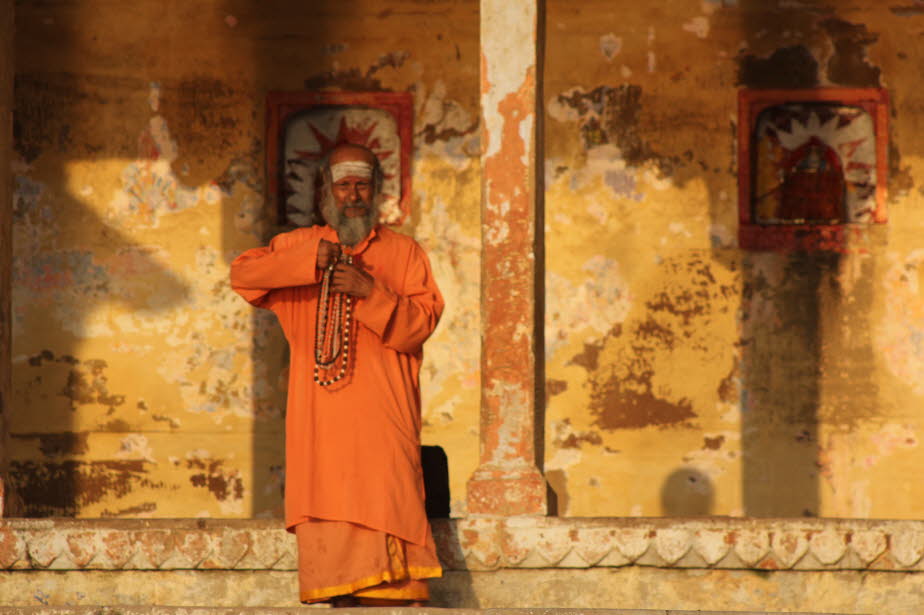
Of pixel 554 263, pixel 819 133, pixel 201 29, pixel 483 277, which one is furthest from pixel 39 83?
pixel 819 133

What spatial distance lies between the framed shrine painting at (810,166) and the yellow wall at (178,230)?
142 cm

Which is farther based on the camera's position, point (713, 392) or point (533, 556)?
point (713, 392)

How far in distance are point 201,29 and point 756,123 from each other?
2875 millimetres

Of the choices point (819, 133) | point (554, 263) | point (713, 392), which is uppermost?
point (819, 133)

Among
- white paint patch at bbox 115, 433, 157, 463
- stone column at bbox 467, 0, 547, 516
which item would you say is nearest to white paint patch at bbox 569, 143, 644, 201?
stone column at bbox 467, 0, 547, 516

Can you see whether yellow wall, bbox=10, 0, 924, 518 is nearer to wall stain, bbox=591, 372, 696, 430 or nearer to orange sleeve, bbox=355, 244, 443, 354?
wall stain, bbox=591, 372, 696, 430

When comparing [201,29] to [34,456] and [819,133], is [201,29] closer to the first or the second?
[34,456]

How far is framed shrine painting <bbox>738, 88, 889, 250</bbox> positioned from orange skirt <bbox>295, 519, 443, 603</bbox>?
3.53m

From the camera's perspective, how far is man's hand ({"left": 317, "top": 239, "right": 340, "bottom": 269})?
6633 millimetres

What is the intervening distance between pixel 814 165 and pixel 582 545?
3205 millimetres

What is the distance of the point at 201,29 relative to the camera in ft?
31.3

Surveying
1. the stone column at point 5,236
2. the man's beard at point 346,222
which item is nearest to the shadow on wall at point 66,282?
the stone column at point 5,236

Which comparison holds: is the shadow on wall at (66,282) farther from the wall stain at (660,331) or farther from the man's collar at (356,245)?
the man's collar at (356,245)

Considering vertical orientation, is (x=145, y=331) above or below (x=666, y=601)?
above
